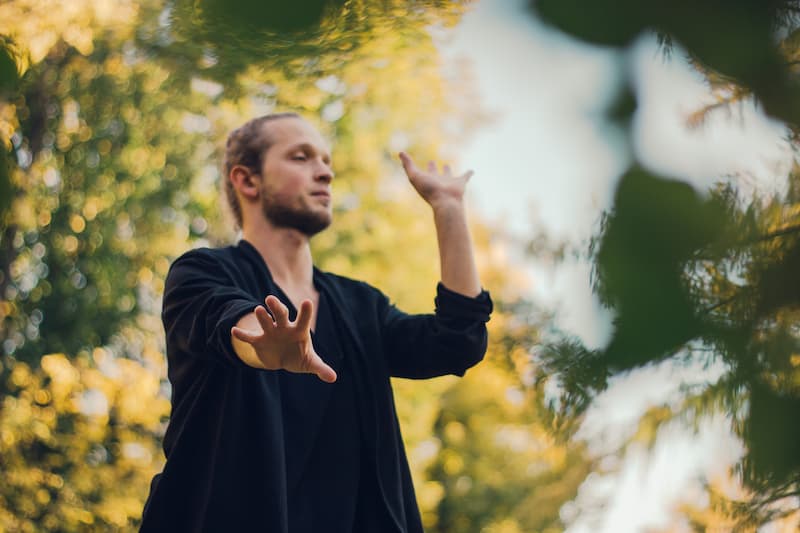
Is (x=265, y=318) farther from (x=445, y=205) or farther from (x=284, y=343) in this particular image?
(x=445, y=205)

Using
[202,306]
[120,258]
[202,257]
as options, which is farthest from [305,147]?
[120,258]

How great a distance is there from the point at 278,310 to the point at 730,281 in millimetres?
829

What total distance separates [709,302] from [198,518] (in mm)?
1403

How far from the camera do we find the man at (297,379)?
1.59 meters

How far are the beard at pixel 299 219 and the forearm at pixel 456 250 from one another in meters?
0.35

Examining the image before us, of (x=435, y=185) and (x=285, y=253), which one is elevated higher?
(x=435, y=185)

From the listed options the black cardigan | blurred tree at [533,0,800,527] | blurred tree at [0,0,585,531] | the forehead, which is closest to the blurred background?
blurred tree at [533,0,800,527]

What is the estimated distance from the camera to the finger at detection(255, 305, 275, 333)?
116 cm

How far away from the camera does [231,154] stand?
2270mm

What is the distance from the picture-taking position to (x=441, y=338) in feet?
5.94

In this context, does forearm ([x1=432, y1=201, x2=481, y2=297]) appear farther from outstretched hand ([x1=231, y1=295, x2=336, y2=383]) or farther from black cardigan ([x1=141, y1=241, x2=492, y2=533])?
outstretched hand ([x1=231, y1=295, x2=336, y2=383])

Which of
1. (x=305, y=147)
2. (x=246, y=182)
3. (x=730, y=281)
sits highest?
(x=730, y=281)

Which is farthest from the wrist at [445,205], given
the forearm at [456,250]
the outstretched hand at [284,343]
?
the outstretched hand at [284,343]

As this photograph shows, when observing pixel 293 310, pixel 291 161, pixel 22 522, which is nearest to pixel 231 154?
pixel 291 161
